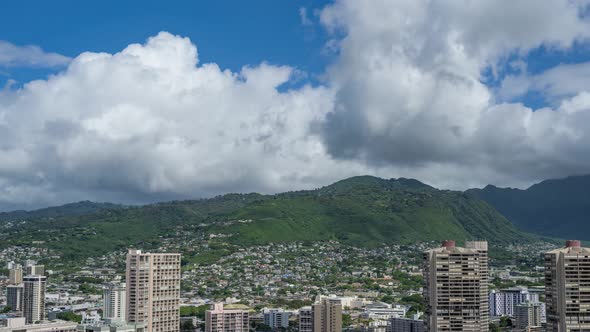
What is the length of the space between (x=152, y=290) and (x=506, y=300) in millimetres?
71555

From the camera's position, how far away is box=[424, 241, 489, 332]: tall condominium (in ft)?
174

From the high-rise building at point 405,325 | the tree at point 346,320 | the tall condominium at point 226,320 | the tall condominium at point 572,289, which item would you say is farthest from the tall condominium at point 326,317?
the tall condominium at point 572,289

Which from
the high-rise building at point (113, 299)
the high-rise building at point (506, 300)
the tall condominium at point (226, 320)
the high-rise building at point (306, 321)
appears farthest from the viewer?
the high-rise building at point (506, 300)

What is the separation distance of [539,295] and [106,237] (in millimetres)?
118941

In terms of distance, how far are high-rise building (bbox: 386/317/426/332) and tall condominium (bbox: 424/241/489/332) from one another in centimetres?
2576

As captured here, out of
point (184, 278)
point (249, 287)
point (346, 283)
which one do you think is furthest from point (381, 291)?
point (184, 278)

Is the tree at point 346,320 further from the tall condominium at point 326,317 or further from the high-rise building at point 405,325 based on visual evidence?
the tall condominium at point 326,317

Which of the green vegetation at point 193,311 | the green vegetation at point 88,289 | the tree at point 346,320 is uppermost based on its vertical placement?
the green vegetation at point 88,289

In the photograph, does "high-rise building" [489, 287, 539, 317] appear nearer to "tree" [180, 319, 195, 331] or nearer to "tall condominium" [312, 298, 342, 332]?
"tall condominium" [312, 298, 342, 332]

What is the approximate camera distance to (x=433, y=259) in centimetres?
5391

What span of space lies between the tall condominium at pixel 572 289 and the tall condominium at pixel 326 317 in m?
30.6

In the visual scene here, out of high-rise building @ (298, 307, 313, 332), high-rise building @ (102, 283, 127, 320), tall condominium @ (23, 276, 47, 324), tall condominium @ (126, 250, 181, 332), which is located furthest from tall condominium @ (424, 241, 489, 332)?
tall condominium @ (23, 276, 47, 324)

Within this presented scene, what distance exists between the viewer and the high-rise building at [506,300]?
113 meters

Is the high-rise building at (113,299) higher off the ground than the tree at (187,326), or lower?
higher
